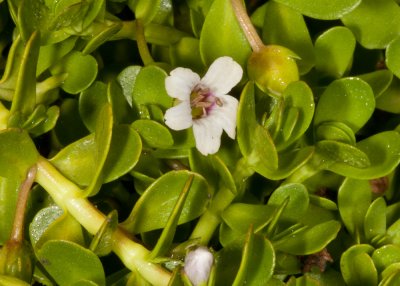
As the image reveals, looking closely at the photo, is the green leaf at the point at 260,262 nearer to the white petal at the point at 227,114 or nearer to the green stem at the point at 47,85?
the white petal at the point at 227,114

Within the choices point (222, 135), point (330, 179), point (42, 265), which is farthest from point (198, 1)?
point (42, 265)

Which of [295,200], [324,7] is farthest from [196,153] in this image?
[324,7]

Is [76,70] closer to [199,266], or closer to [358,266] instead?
[199,266]

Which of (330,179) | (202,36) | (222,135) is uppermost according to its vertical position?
(202,36)

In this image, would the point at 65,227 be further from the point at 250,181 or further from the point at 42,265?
the point at 250,181

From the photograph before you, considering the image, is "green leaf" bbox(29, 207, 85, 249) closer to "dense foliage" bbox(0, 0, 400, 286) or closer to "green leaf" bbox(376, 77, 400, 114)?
"dense foliage" bbox(0, 0, 400, 286)

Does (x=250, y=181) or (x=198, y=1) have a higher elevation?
(x=198, y=1)
